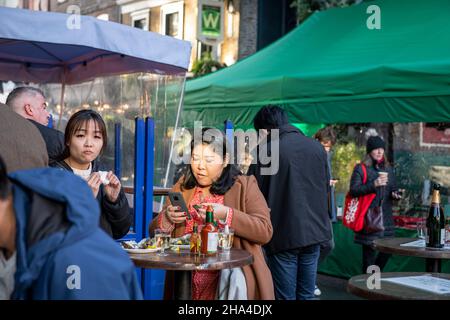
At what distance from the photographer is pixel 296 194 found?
540 centimetres

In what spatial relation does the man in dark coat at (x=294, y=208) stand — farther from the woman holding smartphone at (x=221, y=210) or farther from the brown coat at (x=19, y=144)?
the brown coat at (x=19, y=144)

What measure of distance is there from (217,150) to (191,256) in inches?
25.9

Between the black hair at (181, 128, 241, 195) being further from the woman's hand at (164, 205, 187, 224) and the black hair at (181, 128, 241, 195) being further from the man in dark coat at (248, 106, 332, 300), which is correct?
the man in dark coat at (248, 106, 332, 300)

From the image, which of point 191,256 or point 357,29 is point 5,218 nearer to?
point 191,256

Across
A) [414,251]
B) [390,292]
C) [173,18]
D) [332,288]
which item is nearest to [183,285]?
[390,292]

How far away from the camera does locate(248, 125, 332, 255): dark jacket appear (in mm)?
5316

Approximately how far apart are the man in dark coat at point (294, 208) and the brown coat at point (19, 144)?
2262mm

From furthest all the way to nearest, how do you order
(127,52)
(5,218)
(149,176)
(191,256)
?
(127,52) < (149,176) < (191,256) < (5,218)

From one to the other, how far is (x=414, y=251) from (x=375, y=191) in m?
2.81

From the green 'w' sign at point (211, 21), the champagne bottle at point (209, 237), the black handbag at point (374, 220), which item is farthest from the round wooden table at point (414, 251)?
the green 'w' sign at point (211, 21)

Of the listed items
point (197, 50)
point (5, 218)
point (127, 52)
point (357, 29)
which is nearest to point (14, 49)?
point (127, 52)

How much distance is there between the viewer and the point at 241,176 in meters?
4.23

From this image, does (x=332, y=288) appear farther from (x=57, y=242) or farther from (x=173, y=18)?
(x=173, y=18)

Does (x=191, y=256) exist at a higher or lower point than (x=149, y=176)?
lower
